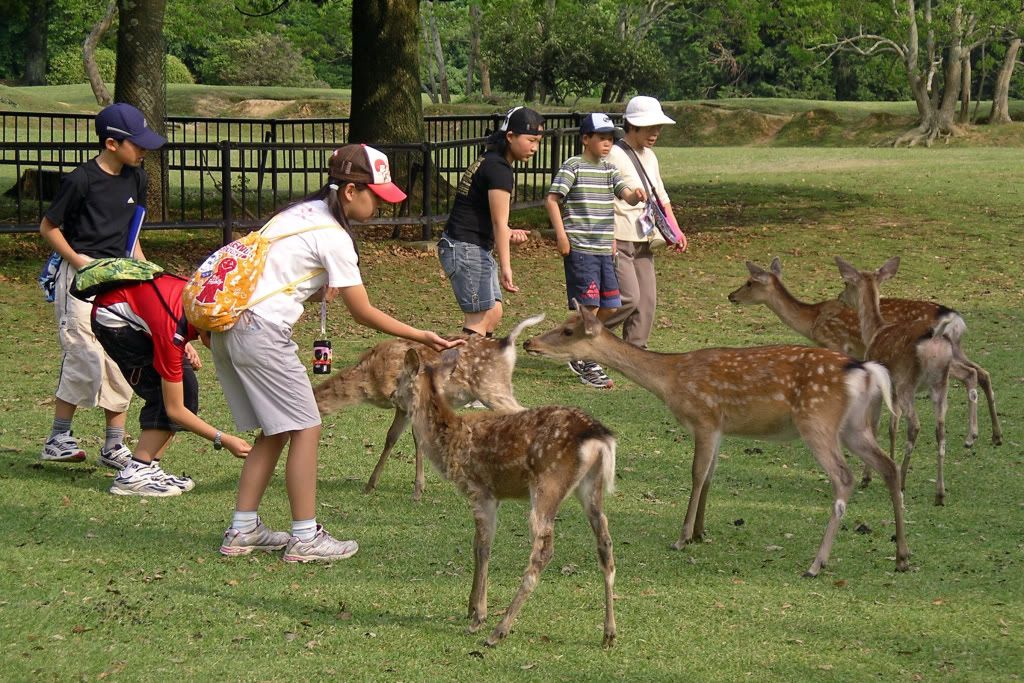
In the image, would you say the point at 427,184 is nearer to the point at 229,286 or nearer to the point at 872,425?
the point at 872,425

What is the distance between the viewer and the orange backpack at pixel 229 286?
18.3 ft

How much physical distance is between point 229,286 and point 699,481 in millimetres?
2430

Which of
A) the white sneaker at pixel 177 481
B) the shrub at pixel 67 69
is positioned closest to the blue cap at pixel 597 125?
the white sneaker at pixel 177 481

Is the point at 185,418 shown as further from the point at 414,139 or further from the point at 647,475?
the point at 414,139

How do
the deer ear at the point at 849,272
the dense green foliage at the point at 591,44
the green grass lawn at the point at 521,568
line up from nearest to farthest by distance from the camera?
the green grass lawn at the point at 521,568
the deer ear at the point at 849,272
the dense green foliage at the point at 591,44

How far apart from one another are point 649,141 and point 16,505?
5260mm

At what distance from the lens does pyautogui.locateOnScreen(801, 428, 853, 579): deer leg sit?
6078 millimetres

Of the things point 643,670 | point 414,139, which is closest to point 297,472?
point 643,670

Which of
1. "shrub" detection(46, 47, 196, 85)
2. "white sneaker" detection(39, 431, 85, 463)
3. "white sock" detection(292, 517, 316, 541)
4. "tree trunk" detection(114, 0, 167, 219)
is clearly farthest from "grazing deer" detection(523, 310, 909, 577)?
"shrub" detection(46, 47, 196, 85)

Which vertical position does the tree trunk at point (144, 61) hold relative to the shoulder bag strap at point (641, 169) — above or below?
above

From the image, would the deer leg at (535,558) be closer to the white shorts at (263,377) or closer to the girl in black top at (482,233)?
the white shorts at (263,377)

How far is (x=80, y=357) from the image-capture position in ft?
24.3

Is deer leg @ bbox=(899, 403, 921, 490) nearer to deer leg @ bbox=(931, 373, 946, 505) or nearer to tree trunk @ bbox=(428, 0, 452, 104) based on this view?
deer leg @ bbox=(931, 373, 946, 505)

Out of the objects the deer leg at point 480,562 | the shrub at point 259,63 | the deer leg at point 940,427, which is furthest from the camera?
the shrub at point 259,63
